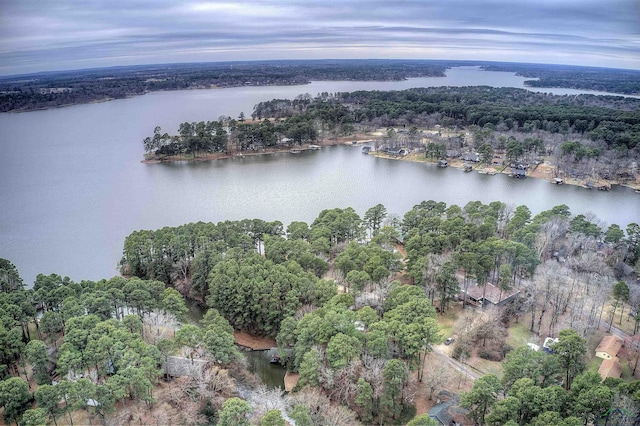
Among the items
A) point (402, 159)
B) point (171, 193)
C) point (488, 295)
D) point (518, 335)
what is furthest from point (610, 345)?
point (402, 159)

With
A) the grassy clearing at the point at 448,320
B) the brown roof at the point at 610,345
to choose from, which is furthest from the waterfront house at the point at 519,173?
the brown roof at the point at 610,345

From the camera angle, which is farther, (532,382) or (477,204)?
(477,204)

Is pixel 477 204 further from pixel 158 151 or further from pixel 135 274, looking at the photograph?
pixel 158 151

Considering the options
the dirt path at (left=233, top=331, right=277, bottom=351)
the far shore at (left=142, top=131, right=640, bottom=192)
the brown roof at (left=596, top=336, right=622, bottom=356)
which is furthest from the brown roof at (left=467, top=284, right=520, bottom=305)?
the far shore at (left=142, top=131, right=640, bottom=192)

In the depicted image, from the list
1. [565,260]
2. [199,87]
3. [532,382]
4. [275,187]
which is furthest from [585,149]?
[199,87]

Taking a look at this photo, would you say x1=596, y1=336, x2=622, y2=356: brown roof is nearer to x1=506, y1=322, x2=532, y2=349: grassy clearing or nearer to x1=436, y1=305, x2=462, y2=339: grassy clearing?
x1=506, y1=322, x2=532, y2=349: grassy clearing
